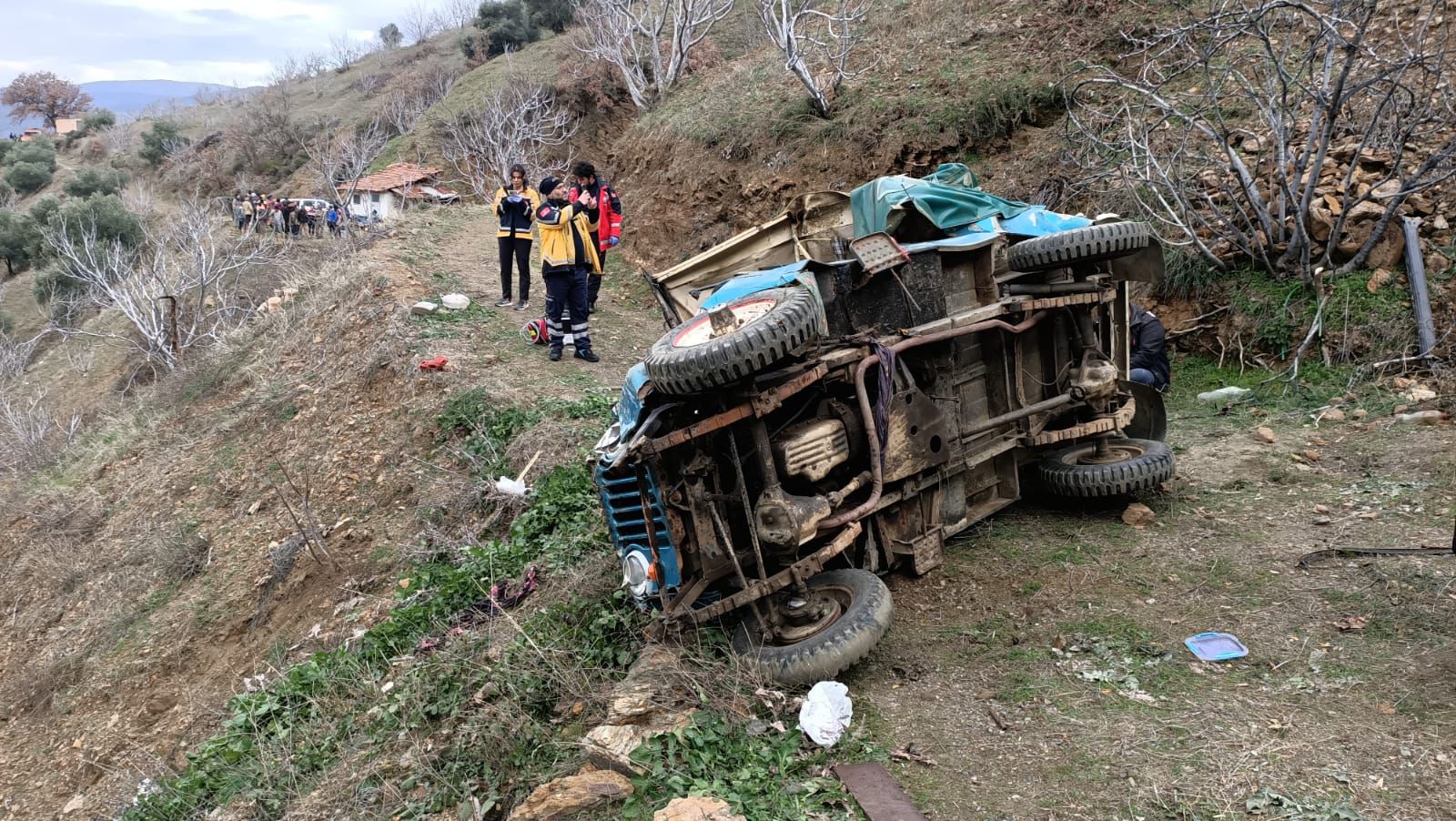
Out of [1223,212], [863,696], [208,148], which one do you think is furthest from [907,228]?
[208,148]

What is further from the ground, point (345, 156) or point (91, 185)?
point (91, 185)

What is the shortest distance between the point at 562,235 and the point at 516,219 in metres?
2.31

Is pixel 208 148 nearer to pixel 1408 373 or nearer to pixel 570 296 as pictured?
pixel 570 296

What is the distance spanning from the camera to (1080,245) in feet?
15.5

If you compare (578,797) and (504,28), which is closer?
(578,797)

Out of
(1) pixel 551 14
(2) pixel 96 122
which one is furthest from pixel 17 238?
(2) pixel 96 122

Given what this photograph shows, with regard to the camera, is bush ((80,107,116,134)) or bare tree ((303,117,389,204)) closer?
bare tree ((303,117,389,204))

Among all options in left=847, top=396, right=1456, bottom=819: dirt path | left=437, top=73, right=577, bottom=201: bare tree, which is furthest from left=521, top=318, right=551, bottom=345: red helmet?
left=437, top=73, right=577, bottom=201: bare tree

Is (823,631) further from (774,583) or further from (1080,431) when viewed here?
(1080,431)

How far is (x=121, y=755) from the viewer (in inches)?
267

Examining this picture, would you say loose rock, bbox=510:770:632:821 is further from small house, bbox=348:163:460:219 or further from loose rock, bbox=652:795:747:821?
small house, bbox=348:163:460:219

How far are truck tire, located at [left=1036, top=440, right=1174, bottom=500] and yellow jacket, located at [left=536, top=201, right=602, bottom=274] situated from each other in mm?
5217

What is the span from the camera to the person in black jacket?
6.91 metres

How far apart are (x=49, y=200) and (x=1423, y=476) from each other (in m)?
47.0
